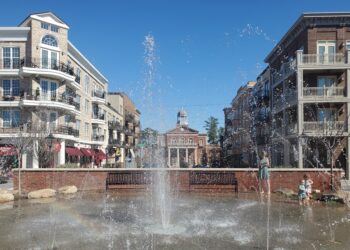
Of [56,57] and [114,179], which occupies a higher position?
[56,57]

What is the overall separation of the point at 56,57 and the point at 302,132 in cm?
2608

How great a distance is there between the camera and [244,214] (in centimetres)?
1488

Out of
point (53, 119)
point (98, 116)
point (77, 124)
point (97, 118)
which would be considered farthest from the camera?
point (98, 116)

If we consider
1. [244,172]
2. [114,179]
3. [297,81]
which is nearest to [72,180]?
[114,179]

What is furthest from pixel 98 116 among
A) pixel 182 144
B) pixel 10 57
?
pixel 182 144

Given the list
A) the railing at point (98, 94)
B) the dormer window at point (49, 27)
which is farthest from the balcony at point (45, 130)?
the railing at point (98, 94)

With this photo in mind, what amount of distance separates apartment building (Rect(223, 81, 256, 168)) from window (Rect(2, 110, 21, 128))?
34237 millimetres

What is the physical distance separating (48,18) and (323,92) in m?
28.5

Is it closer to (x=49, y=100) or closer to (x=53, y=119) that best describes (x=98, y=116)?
(x=53, y=119)

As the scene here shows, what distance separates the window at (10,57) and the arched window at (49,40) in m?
2.79

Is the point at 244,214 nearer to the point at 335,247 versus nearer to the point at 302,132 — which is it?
the point at 335,247

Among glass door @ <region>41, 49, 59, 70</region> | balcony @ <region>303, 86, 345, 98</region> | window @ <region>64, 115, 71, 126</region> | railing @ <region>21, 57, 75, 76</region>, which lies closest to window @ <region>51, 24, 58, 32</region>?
glass door @ <region>41, 49, 59, 70</region>

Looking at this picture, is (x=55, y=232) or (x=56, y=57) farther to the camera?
(x=56, y=57)

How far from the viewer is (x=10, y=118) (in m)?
40.1
